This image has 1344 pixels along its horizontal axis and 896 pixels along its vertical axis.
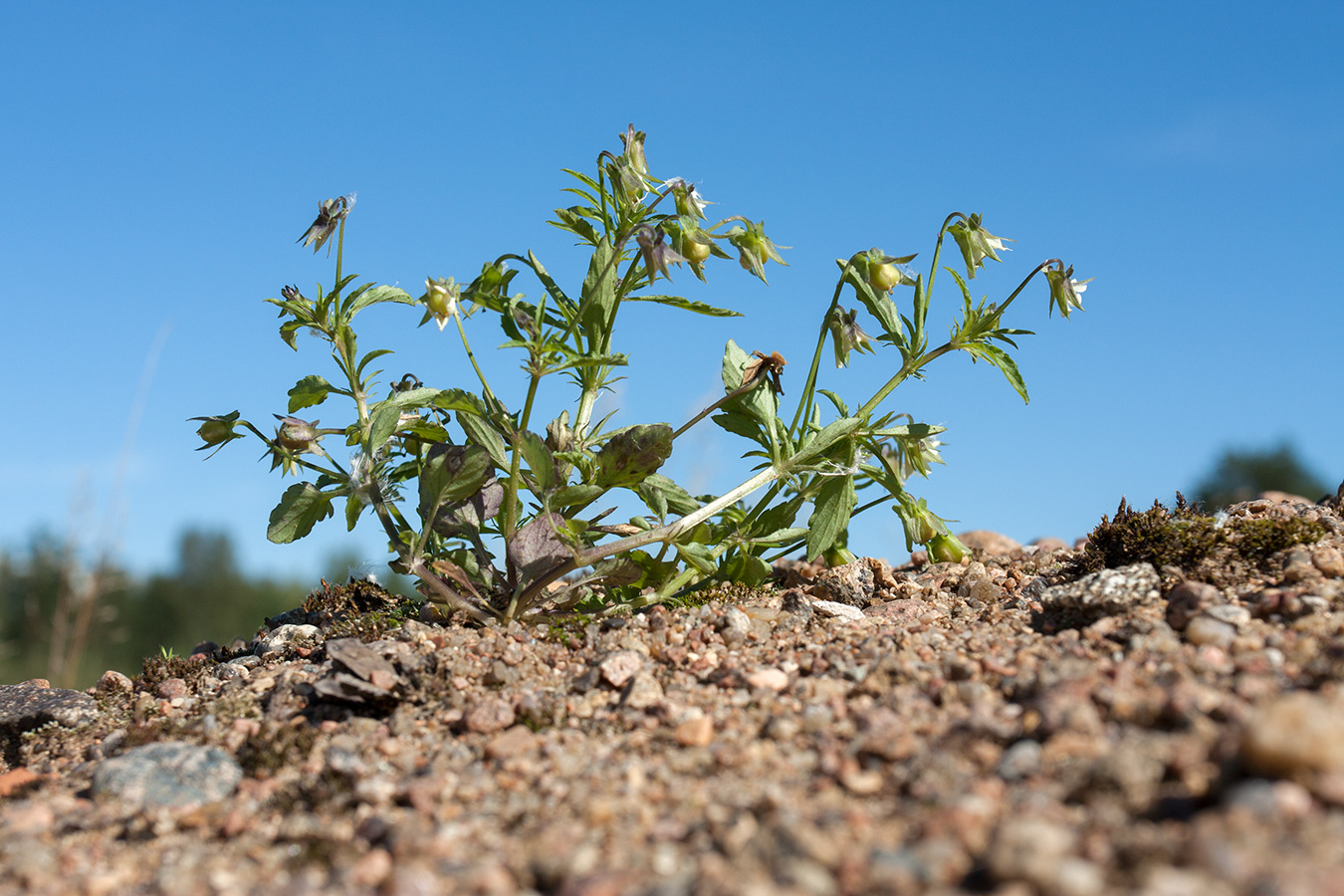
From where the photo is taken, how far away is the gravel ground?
1.97 m

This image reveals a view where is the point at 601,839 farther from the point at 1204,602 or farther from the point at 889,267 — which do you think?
the point at 889,267

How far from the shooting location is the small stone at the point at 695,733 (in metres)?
2.79

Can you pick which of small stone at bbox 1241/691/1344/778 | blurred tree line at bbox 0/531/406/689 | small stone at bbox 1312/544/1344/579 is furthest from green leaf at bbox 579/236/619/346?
blurred tree line at bbox 0/531/406/689

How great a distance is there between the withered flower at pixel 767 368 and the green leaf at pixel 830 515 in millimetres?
462

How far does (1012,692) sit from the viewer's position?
2.86m

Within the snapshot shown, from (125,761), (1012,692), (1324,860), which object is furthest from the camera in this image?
(125,761)

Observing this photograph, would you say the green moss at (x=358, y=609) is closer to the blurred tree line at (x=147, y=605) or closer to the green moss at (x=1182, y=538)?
the green moss at (x=1182, y=538)

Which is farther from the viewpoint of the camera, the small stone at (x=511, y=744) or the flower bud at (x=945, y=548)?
the flower bud at (x=945, y=548)

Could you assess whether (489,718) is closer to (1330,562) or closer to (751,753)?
(751,753)

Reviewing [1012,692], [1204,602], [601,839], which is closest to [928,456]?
[1204,602]

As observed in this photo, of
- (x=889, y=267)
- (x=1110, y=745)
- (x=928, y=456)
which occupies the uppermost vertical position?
(x=889, y=267)

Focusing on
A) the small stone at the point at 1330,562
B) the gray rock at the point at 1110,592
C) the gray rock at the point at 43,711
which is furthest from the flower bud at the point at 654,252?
the gray rock at the point at 43,711

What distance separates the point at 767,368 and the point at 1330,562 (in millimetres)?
2169

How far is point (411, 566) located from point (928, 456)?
2147 mm
